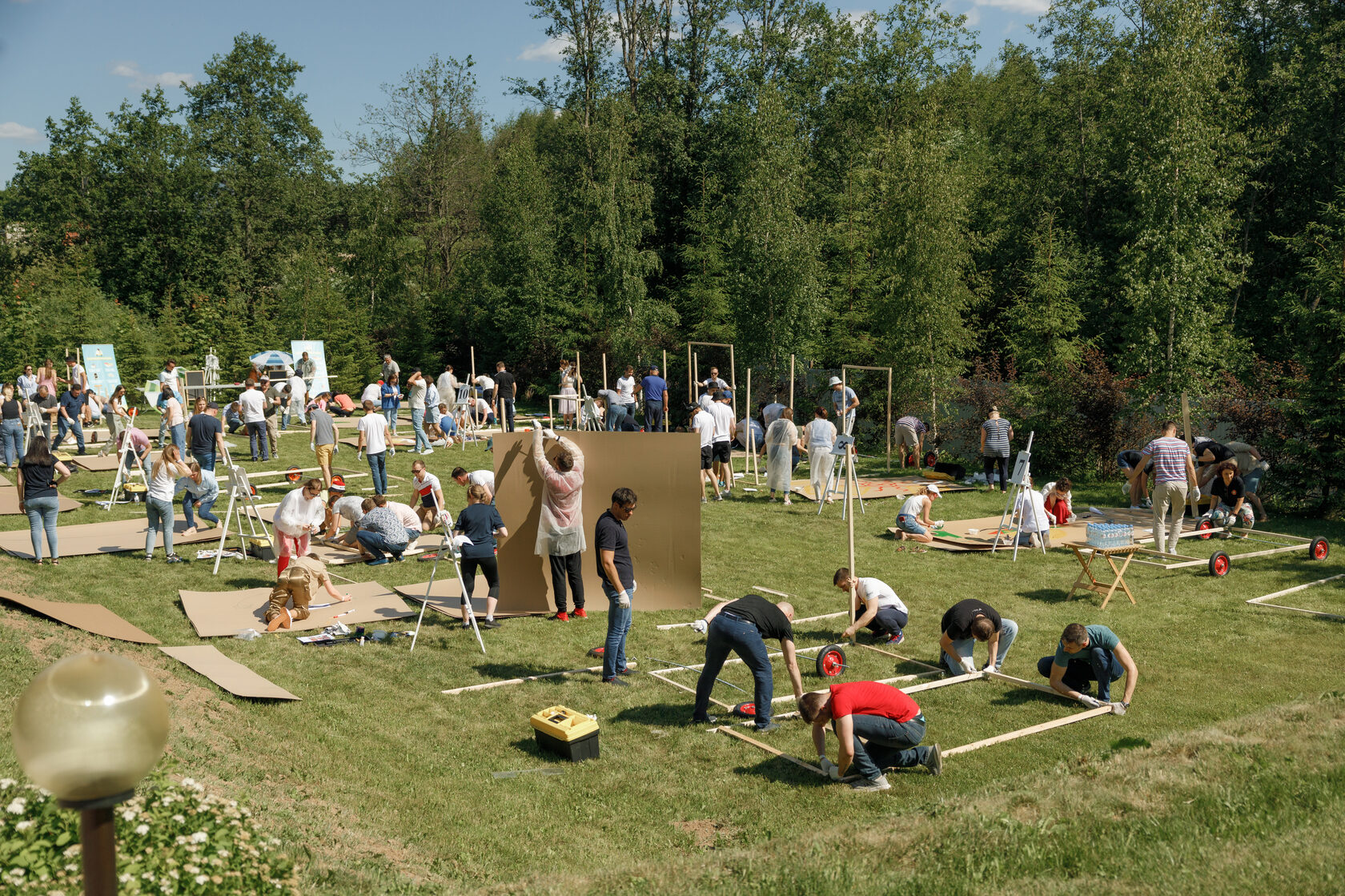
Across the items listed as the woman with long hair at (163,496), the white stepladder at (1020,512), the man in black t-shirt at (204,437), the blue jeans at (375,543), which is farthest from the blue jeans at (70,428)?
the white stepladder at (1020,512)

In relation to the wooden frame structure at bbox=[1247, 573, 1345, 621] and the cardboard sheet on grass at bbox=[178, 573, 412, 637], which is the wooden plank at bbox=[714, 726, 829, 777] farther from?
the wooden frame structure at bbox=[1247, 573, 1345, 621]

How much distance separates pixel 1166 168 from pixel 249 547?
1820cm

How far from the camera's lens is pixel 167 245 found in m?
45.1

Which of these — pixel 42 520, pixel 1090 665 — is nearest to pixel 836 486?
pixel 1090 665

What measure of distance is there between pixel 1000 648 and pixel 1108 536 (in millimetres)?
3751

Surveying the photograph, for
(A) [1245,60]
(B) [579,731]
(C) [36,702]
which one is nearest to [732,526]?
(B) [579,731]

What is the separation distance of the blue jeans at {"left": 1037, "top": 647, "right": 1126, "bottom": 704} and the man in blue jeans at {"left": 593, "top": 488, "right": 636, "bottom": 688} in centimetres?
A: 394

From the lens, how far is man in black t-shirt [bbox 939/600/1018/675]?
9.12 m

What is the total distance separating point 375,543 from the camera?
13.6 meters

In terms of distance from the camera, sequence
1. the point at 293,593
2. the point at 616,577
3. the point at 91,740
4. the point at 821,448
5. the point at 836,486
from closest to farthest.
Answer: the point at 91,740, the point at 616,577, the point at 293,593, the point at 821,448, the point at 836,486

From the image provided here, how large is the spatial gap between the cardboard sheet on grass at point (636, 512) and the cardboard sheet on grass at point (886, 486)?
25.1 feet

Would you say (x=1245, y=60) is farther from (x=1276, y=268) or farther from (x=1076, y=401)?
(x=1076, y=401)

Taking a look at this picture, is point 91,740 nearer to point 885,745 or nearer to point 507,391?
point 885,745

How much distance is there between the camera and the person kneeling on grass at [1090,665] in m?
8.47
